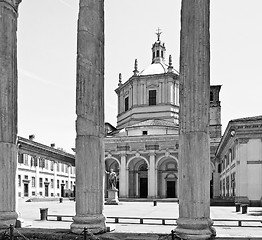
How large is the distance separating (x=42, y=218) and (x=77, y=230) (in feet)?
25.6

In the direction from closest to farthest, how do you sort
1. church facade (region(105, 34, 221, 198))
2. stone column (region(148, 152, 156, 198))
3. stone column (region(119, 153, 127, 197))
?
stone column (region(148, 152, 156, 198)), church facade (region(105, 34, 221, 198)), stone column (region(119, 153, 127, 197))

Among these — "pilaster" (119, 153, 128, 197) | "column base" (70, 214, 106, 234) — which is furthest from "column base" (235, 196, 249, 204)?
"column base" (70, 214, 106, 234)

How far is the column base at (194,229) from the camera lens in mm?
12367

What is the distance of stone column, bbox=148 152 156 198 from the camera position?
5882cm

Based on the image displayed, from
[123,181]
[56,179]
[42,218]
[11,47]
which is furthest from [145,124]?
[11,47]

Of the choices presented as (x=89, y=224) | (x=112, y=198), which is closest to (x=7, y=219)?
(x=89, y=224)

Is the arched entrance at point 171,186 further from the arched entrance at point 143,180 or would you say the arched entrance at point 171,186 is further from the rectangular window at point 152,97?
the rectangular window at point 152,97

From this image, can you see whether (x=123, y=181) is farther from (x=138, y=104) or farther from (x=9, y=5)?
(x=9, y=5)

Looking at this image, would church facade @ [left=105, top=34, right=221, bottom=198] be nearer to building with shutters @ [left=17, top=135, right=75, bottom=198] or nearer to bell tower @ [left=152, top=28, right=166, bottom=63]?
bell tower @ [left=152, top=28, right=166, bottom=63]

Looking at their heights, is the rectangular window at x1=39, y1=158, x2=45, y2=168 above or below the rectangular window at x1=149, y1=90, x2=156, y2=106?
below

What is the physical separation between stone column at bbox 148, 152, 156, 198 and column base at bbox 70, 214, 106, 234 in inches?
1792

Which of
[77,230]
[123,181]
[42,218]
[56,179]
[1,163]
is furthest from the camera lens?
[56,179]

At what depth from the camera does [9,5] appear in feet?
50.1

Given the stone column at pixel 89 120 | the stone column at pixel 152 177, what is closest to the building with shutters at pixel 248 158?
the stone column at pixel 152 177
